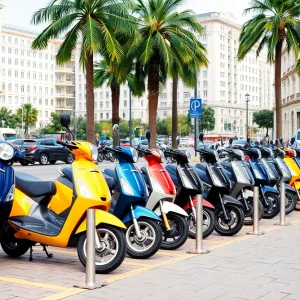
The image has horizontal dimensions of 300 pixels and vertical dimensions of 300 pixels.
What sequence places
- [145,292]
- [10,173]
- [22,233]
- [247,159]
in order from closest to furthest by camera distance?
1. [145,292]
2. [10,173]
3. [22,233]
4. [247,159]

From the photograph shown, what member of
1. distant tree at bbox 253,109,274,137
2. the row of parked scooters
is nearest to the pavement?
the row of parked scooters

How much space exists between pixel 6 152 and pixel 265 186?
19.5 feet

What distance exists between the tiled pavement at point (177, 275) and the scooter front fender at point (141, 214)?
1.61 ft

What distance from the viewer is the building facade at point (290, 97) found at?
69.2 m

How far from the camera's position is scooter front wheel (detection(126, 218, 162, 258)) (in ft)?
22.3

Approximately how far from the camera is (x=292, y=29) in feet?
97.3

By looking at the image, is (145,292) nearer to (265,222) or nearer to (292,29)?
(265,222)

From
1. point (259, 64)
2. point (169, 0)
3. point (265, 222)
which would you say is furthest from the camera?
point (259, 64)

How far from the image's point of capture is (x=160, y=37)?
25531 mm

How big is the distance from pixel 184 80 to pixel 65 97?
345 ft

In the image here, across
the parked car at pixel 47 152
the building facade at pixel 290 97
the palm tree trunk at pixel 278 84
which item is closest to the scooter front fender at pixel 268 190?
the palm tree trunk at pixel 278 84

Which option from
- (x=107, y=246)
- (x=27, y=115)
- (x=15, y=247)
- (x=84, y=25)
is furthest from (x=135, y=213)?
(x=27, y=115)

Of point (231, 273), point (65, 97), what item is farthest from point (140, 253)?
point (65, 97)

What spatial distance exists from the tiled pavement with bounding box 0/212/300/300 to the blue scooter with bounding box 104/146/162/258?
180mm
